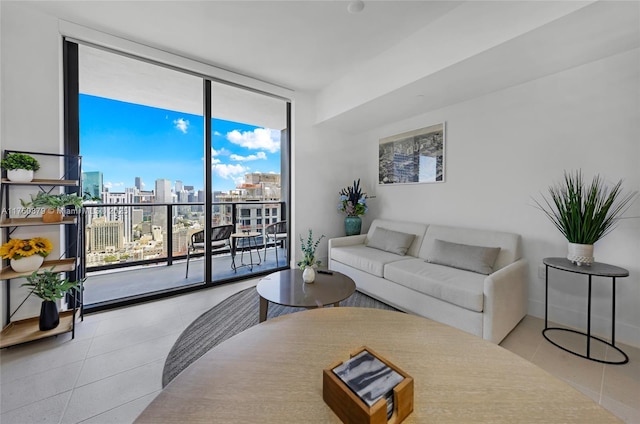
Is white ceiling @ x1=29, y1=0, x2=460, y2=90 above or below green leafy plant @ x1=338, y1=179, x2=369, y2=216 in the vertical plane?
above

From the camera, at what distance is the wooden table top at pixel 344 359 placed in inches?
24.8

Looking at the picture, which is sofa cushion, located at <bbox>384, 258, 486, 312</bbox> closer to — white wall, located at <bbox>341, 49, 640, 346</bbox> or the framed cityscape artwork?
white wall, located at <bbox>341, 49, 640, 346</bbox>

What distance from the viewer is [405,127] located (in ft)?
12.1

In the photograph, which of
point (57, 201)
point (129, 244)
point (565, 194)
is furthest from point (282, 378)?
point (129, 244)

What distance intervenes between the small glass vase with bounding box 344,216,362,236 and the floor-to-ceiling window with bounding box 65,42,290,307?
3.49 feet

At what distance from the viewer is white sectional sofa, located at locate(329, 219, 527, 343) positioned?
2.00 m

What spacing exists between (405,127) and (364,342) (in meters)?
3.41

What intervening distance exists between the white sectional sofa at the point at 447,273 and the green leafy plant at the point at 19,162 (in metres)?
3.04

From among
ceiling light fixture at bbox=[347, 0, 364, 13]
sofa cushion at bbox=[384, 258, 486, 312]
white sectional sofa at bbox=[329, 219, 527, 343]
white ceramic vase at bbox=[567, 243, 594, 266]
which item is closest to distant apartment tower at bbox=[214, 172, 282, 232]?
white sectional sofa at bbox=[329, 219, 527, 343]

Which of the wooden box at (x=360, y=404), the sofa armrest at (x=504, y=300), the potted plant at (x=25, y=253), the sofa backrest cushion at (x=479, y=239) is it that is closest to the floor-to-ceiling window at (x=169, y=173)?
the potted plant at (x=25, y=253)

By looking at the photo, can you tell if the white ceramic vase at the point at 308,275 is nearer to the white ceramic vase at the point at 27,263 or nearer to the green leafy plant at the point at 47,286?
the green leafy plant at the point at 47,286

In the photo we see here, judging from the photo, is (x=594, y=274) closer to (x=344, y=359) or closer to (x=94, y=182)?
(x=344, y=359)

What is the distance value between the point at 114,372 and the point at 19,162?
181 centimetres

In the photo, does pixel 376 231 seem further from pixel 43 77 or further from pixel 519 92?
pixel 43 77
